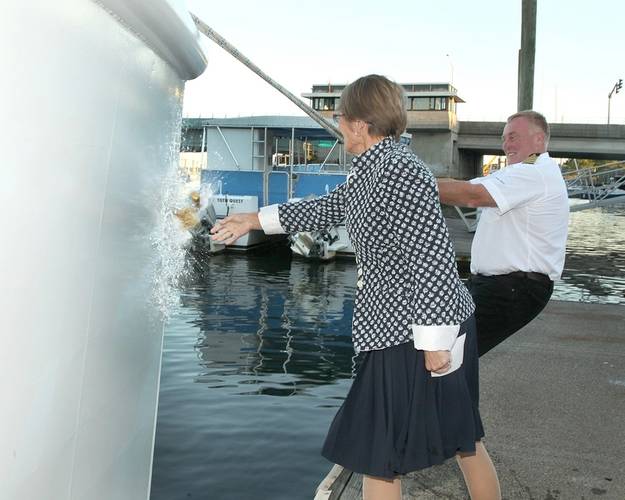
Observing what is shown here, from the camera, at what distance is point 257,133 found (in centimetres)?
2383

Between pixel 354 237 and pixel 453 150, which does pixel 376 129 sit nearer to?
pixel 354 237

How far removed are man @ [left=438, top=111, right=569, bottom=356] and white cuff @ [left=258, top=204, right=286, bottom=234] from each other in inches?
40.1

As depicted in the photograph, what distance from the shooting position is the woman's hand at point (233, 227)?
2.39m

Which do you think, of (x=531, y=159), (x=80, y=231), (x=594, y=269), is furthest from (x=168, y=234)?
→ (x=594, y=269)

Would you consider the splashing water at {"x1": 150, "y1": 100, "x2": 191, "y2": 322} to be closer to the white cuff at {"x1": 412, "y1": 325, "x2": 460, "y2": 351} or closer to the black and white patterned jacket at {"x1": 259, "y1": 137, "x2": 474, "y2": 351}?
the black and white patterned jacket at {"x1": 259, "y1": 137, "x2": 474, "y2": 351}

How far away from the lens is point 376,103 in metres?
2.29

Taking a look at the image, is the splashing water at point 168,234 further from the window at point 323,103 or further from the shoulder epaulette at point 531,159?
the window at point 323,103

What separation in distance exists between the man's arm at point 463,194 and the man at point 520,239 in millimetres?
81

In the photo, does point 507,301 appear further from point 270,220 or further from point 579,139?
point 579,139

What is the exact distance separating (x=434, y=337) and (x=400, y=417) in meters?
0.32

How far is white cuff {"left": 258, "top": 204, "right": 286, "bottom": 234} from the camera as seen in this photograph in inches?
99.3

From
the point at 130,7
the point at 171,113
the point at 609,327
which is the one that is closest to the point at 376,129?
the point at 171,113

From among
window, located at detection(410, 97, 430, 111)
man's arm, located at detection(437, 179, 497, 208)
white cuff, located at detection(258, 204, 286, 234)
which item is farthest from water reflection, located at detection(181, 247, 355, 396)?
window, located at detection(410, 97, 430, 111)

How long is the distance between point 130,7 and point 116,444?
1.22m
